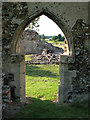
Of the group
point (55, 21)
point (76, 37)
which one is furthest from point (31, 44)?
point (76, 37)

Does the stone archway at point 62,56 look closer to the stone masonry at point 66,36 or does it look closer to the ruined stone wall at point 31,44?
the stone masonry at point 66,36

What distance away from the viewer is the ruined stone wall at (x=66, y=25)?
15.7 ft

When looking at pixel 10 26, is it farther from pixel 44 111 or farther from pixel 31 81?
pixel 31 81

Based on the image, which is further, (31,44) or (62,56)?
(31,44)

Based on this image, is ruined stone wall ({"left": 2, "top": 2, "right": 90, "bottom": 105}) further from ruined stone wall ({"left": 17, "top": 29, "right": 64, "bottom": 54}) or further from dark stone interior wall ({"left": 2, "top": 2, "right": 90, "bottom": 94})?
ruined stone wall ({"left": 17, "top": 29, "right": 64, "bottom": 54})

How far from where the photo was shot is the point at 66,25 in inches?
190

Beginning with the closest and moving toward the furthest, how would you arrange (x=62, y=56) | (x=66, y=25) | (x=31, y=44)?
(x=66, y=25) → (x=62, y=56) → (x=31, y=44)

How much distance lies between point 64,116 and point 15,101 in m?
2.24

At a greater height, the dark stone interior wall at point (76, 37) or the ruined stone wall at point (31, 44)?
the ruined stone wall at point (31, 44)

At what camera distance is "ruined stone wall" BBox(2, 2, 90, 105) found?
189 inches

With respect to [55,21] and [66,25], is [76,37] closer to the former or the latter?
[66,25]

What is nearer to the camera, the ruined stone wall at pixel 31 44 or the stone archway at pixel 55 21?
the stone archway at pixel 55 21

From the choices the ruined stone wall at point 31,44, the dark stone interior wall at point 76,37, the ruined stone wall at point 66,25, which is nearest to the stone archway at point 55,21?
the ruined stone wall at point 66,25

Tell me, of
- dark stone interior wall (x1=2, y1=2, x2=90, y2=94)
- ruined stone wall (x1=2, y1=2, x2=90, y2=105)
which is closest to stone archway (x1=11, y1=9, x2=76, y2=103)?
ruined stone wall (x1=2, y1=2, x2=90, y2=105)
